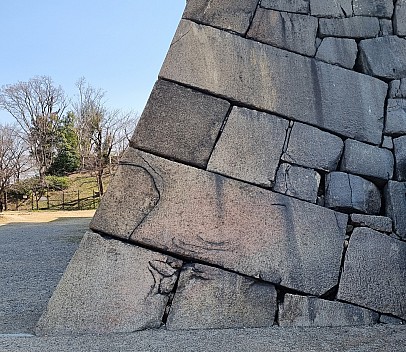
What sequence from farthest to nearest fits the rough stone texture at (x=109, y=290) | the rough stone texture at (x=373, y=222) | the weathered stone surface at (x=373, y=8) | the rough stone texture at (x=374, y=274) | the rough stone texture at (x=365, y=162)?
the weathered stone surface at (x=373, y=8)
the rough stone texture at (x=365, y=162)
the rough stone texture at (x=373, y=222)
the rough stone texture at (x=374, y=274)
the rough stone texture at (x=109, y=290)

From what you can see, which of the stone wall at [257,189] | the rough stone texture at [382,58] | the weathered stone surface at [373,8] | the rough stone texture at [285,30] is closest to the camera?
the stone wall at [257,189]

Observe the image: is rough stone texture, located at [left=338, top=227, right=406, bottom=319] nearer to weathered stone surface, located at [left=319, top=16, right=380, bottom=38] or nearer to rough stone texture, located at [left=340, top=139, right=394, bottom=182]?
rough stone texture, located at [left=340, top=139, right=394, bottom=182]

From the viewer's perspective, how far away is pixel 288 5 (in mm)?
3588

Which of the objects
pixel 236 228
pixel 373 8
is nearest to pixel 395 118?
pixel 373 8

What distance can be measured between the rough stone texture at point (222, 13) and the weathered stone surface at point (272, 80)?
0.26ft

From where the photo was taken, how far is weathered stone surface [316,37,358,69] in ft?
11.6

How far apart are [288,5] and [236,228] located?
2.02m

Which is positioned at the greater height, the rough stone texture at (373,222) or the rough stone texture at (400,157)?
the rough stone texture at (400,157)

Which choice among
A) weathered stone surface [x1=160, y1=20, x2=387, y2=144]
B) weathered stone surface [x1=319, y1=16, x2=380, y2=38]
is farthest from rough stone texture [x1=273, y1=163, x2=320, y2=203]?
weathered stone surface [x1=319, y1=16, x2=380, y2=38]

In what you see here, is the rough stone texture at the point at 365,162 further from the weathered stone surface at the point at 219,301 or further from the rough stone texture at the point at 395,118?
the weathered stone surface at the point at 219,301

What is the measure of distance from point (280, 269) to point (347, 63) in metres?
1.88

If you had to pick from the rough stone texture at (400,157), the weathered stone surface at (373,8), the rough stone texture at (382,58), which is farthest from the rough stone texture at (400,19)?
the rough stone texture at (400,157)

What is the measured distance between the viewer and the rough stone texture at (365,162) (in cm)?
335

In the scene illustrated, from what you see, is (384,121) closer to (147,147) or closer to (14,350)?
(147,147)
